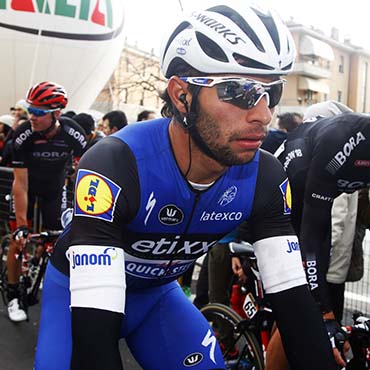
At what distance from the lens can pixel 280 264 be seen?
176 cm

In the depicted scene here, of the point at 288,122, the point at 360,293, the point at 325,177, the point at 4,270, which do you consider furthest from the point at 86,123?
the point at 325,177

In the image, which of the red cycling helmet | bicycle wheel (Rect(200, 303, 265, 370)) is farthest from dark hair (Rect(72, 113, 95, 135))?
bicycle wheel (Rect(200, 303, 265, 370))

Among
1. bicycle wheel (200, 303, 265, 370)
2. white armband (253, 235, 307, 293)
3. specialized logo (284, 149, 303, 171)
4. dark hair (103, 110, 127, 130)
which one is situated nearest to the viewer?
white armband (253, 235, 307, 293)

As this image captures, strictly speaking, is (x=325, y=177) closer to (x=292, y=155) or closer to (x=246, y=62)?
(x=292, y=155)

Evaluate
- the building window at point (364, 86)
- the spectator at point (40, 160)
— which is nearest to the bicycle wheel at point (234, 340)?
the spectator at point (40, 160)

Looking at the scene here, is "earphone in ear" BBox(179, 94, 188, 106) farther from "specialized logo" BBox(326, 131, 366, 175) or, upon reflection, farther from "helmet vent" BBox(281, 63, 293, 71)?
"specialized logo" BBox(326, 131, 366, 175)

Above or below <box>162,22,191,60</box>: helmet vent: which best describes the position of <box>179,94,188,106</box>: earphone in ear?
below

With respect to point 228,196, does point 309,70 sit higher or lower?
lower

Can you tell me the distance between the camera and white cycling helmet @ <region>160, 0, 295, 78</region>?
1571 millimetres

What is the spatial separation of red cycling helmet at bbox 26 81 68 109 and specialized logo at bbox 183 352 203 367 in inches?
135

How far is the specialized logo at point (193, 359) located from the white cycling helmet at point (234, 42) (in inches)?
40.0

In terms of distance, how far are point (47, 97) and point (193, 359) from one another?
3.46m

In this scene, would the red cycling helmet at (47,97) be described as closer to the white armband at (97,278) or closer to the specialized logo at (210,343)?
the specialized logo at (210,343)

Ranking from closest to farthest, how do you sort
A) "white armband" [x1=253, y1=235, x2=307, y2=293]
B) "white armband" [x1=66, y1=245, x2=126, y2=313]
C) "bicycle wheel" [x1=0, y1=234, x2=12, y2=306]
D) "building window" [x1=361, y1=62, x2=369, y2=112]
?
1. "white armband" [x1=66, y1=245, x2=126, y2=313]
2. "white armband" [x1=253, y1=235, x2=307, y2=293]
3. "bicycle wheel" [x1=0, y1=234, x2=12, y2=306]
4. "building window" [x1=361, y1=62, x2=369, y2=112]
